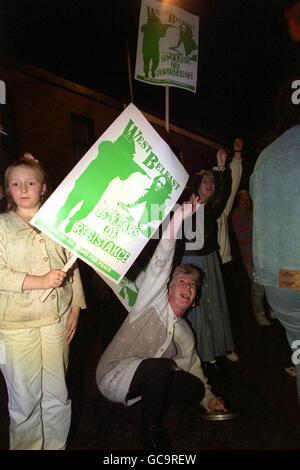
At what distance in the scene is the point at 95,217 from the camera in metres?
1.56

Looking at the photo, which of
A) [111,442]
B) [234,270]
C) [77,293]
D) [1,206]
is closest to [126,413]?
[111,442]

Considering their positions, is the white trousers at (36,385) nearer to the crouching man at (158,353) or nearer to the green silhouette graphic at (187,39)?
the crouching man at (158,353)

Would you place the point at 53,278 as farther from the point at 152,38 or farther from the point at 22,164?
the point at 152,38

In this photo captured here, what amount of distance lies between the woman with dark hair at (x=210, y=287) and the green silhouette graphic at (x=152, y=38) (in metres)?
1.13

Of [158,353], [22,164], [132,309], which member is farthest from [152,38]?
[158,353]

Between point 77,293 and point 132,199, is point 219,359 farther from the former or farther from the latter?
point 132,199

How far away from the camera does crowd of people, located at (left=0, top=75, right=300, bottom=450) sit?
141 cm

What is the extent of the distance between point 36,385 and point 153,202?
120 cm

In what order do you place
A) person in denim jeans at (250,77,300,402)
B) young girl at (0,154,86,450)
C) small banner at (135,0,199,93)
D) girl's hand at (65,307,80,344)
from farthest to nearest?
small banner at (135,0,199,93) < girl's hand at (65,307,80,344) < young girl at (0,154,86,450) < person in denim jeans at (250,77,300,402)

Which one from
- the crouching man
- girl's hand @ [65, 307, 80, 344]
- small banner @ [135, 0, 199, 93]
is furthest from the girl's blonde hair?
small banner @ [135, 0, 199, 93]

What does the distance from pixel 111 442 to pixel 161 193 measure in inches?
68.3

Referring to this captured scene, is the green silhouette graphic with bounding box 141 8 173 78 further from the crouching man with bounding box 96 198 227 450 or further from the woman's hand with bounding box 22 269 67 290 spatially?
the woman's hand with bounding box 22 269 67 290

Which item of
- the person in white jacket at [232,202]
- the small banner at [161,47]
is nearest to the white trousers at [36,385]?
the person in white jacket at [232,202]

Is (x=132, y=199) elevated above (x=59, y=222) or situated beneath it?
elevated above
